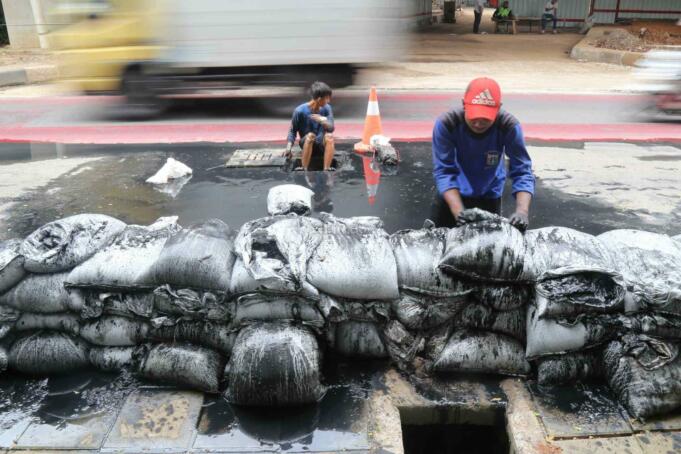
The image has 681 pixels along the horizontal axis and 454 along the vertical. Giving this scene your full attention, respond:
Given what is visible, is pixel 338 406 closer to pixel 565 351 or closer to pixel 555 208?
pixel 565 351

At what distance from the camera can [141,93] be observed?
8.91 meters

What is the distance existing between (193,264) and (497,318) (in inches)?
55.1

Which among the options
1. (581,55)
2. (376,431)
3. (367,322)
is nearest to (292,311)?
(367,322)

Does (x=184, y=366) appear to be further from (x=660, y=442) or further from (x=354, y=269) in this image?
(x=660, y=442)

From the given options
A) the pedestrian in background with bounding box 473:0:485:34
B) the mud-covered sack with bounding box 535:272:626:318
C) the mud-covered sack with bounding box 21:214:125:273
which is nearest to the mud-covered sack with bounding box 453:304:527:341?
the mud-covered sack with bounding box 535:272:626:318

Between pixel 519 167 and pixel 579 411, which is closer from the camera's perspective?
pixel 579 411

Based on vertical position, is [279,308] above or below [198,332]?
above

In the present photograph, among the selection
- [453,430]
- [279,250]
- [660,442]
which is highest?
[279,250]

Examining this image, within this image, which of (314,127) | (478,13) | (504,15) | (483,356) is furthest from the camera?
(478,13)

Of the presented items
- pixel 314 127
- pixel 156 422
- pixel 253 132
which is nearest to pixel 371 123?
pixel 314 127

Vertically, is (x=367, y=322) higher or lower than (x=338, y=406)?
higher

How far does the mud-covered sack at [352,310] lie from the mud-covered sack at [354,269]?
45 millimetres

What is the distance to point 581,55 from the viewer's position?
1603 cm

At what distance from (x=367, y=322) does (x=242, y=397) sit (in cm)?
66
